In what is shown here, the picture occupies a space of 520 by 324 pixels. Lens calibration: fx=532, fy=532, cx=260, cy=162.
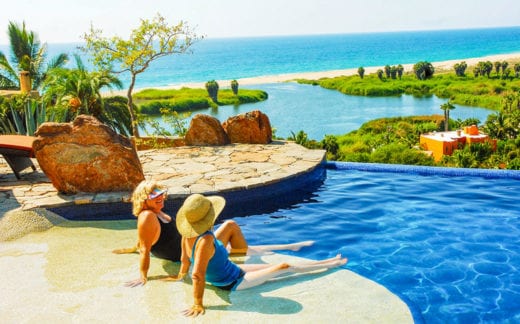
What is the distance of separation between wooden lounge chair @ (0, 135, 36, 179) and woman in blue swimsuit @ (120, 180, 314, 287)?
3971 millimetres

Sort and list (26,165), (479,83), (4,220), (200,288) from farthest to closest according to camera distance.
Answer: (479,83) < (26,165) < (4,220) < (200,288)

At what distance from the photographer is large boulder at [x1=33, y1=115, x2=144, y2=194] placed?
8266 millimetres

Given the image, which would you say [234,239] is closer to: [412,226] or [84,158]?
[412,226]

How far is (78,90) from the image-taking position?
12945 mm

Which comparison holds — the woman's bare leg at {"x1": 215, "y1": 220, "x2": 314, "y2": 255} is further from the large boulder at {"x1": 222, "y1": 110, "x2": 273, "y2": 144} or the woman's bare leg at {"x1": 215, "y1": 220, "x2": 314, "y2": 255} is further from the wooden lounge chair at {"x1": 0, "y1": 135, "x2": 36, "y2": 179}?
the large boulder at {"x1": 222, "y1": 110, "x2": 273, "y2": 144}

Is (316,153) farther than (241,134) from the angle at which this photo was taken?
No

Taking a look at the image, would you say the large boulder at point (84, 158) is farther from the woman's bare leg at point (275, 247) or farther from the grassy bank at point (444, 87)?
the grassy bank at point (444, 87)

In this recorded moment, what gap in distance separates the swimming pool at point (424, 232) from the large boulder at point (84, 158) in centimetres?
202

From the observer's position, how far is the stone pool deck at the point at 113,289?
16.3 ft

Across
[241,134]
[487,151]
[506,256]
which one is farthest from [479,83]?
[506,256]

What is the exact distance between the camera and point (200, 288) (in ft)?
16.2

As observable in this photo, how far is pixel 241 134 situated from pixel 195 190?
14.0ft

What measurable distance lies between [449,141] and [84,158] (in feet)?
56.6

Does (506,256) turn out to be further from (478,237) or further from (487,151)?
(487,151)
